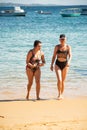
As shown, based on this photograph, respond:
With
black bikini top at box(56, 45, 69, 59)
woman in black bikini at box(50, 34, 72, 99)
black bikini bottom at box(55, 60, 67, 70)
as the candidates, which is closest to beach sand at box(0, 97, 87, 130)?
woman in black bikini at box(50, 34, 72, 99)

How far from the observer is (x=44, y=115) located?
286 inches

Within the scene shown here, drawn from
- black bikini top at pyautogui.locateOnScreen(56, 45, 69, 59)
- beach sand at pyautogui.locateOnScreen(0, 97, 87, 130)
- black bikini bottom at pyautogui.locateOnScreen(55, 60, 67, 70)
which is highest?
black bikini top at pyautogui.locateOnScreen(56, 45, 69, 59)

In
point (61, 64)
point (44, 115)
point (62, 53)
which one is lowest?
point (44, 115)

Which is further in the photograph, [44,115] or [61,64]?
[61,64]

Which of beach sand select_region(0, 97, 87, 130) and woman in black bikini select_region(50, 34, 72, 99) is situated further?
woman in black bikini select_region(50, 34, 72, 99)

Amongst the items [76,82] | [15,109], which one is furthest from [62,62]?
[76,82]

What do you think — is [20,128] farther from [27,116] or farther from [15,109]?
[15,109]

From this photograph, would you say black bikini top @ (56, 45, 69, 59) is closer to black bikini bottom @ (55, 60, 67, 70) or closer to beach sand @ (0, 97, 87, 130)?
black bikini bottom @ (55, 60, 67, 70)

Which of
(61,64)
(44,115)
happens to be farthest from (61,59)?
(44,115)

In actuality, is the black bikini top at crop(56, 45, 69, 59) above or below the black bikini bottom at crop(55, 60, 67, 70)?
above

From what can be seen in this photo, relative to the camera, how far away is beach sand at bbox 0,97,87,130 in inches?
260

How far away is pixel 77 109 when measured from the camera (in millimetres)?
7719

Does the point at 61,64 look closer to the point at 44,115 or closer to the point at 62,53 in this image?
the point at 62,53

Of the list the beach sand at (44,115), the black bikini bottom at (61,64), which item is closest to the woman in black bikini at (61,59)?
the black bikini bottom at (61,64)
